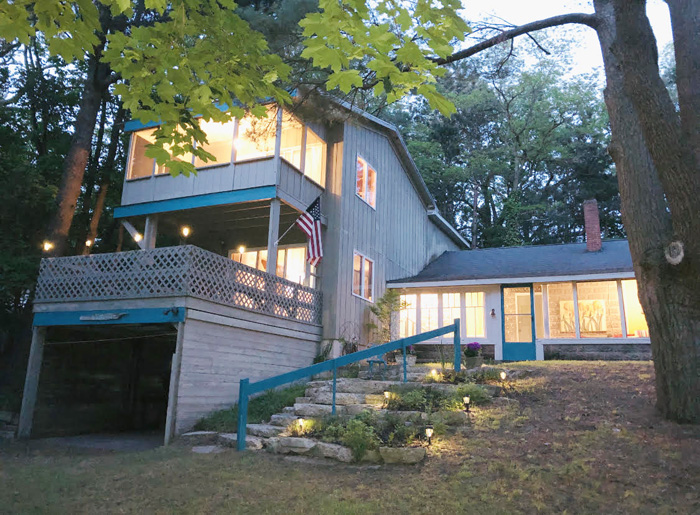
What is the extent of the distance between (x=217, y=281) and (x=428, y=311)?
8.25 metres

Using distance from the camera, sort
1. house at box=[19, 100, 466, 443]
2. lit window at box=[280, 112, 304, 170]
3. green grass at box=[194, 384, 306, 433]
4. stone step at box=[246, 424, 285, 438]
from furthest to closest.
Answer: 1. lit window at box=[280, 112, 304, 170]
2. house at box=[19, 100, 466, 443]
3. green grass at box=[194, 384, 306, 433]
4. stone step at box=[246, 424, 285, 438]

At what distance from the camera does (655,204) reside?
21.7 feet

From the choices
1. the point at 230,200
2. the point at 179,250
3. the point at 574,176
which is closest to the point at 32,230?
the point at 230,200

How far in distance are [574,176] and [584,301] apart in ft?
59.2

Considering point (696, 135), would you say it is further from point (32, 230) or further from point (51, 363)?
point (32, 230)

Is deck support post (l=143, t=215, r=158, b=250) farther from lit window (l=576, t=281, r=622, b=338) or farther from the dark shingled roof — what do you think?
lit window (l=576, t=281, r=622, b=338)

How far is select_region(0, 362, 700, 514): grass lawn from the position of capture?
15.8 feet

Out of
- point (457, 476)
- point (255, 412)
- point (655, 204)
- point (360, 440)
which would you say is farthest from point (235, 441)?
point (655, 204)

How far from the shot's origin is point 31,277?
13078mm

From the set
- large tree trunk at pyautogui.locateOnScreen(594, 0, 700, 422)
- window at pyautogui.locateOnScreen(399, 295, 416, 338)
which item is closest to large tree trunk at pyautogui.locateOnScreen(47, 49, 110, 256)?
window at pyautogui.locateOnScreen(399, 295, 416, 338)

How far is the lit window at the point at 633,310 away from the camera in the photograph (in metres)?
16.4

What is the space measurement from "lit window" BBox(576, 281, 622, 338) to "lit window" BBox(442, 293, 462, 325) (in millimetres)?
4205

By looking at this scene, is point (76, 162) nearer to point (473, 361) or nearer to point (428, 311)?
point (428, 311)

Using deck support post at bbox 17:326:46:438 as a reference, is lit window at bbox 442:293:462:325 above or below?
above
